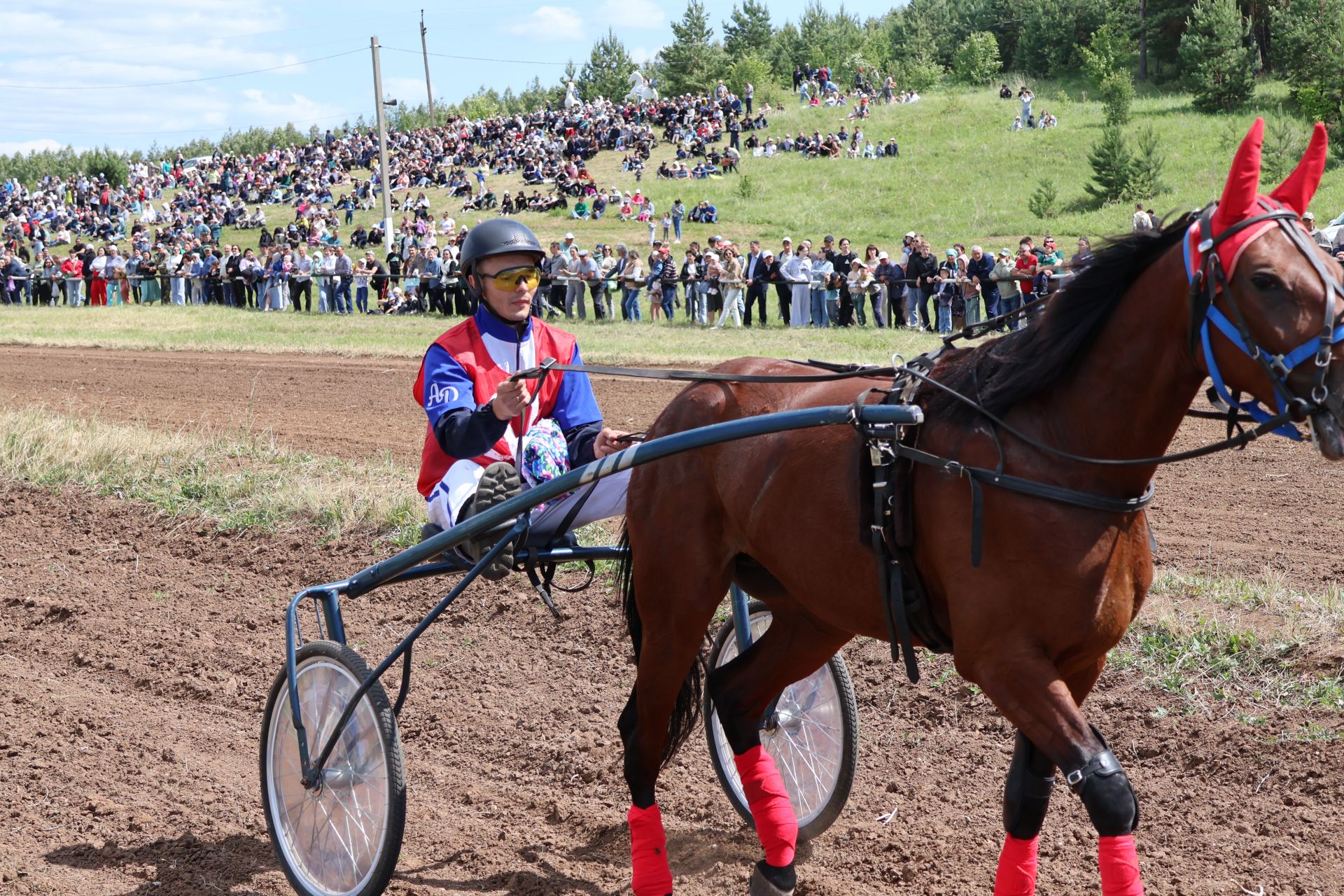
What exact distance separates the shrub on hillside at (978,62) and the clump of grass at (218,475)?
54.4 metres

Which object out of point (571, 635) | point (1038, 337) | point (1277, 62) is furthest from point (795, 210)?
point (1038, 337)

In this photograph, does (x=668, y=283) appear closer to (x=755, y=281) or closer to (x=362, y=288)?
(x=755, y=281)

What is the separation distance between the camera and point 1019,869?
9.84 ft

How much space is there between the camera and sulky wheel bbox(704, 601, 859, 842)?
408 cm

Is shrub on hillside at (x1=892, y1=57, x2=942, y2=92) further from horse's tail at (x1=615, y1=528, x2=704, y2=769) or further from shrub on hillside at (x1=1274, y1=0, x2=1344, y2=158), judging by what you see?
horse's tail at (x1=615, y1=528, x2=704, y2=769)

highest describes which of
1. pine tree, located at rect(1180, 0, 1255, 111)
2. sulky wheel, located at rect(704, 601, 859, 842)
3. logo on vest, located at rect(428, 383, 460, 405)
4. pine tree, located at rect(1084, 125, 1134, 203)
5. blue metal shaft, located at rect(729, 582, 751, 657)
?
pine tree, located at rect(1180, 0, 1255, 111)

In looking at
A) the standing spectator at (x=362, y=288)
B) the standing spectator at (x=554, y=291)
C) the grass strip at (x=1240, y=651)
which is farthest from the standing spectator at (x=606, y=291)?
the grass strip at (x=1240, y=651)

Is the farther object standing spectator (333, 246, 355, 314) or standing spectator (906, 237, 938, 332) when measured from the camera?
standing spectator (333, 246, 355, 314)

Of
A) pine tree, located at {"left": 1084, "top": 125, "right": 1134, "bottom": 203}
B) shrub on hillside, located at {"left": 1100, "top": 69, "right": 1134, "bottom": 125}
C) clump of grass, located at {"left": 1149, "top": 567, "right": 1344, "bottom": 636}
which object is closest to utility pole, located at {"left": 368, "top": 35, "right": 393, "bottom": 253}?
pine tree, located at {"left": 1084, "top": 125, "right": 1134, "bottom": 203}

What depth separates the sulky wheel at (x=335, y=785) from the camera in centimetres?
360

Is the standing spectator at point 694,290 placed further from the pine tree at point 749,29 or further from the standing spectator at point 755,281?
the pine tree at point 749,29

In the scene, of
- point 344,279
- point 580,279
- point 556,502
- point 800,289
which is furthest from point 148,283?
point 556,502

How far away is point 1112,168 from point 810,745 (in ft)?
109

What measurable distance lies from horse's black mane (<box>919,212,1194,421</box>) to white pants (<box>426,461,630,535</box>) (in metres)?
1.45
